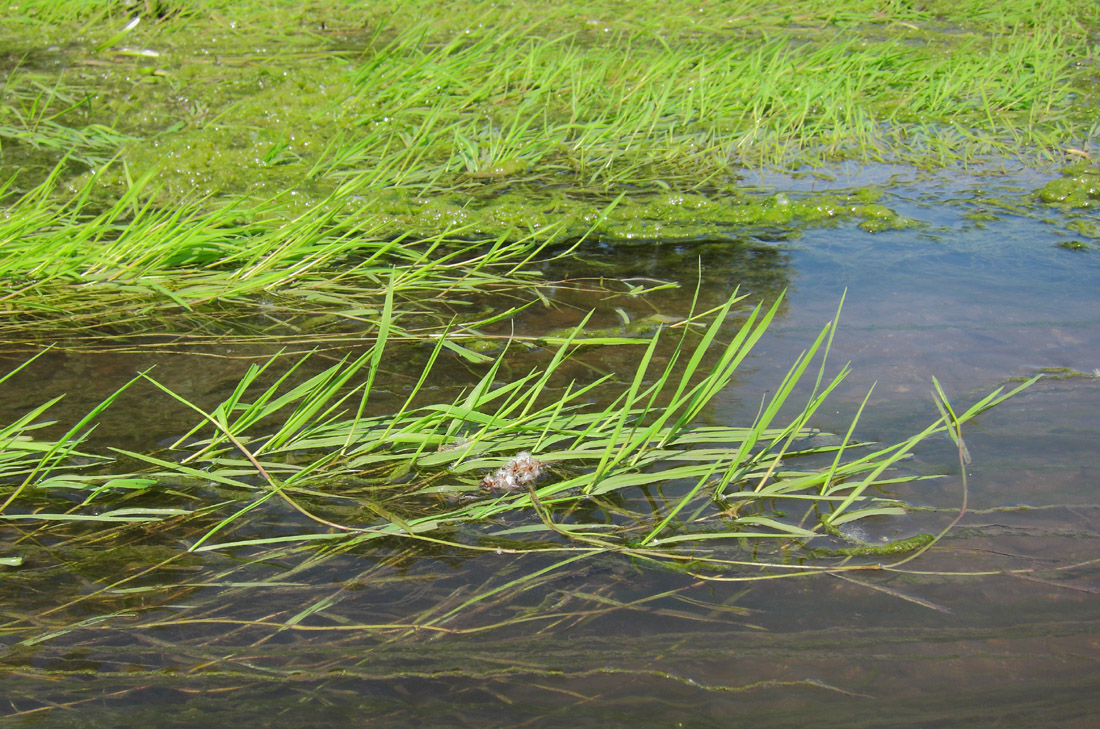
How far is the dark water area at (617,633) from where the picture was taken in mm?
1170

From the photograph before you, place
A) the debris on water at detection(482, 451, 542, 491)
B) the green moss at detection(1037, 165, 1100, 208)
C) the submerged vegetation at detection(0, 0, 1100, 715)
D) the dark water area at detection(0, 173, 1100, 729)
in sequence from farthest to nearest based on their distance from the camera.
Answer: the green moss at detection(1037, 165, 1100, 208), the debris on water at detection(482, 451, 542, 491), the submerged vegetation at detection(0, 0, 1100, 715), the dark water area at detection(0, 173, 1100, 729)

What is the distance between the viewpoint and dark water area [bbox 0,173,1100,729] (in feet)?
3.84

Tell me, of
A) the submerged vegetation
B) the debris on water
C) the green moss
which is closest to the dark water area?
the submerged vegetation

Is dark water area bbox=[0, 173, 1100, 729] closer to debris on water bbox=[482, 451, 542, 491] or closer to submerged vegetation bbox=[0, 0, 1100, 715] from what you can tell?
submerged vegetation bbox=[0, 0, 1100, 715]

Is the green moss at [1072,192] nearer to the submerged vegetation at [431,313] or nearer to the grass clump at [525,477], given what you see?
the submerged vegetation at [431,313]

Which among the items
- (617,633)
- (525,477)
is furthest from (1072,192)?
(617,633)

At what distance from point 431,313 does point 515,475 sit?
955 millimetres

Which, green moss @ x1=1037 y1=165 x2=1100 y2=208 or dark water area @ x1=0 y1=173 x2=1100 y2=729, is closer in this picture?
dark water area @ x1=0 y1=173 x2=1100 y2=729

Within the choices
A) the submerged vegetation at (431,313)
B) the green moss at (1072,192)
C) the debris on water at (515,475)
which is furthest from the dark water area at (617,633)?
the green moss at (1072,192)

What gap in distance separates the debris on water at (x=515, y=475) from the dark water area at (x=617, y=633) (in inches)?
8.1

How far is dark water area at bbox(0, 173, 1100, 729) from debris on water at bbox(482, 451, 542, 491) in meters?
0.21

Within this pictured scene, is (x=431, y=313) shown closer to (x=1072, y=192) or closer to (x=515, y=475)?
(x=515, y=475)

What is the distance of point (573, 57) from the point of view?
4797 mm

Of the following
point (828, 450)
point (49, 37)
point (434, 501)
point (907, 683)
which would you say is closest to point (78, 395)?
point (434, 501)
